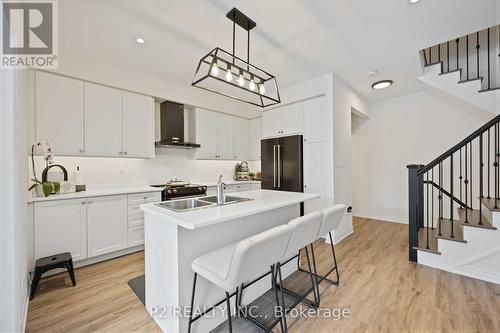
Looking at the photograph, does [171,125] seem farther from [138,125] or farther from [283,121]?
[283,121]

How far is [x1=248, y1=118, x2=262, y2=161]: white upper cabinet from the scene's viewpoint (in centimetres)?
513

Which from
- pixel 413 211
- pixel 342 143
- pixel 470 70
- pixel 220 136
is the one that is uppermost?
pixel 470 70

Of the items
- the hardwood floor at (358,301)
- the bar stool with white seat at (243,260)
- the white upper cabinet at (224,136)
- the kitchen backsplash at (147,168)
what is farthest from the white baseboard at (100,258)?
the white upper cabinet at (224,136)

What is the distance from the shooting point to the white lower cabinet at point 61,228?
2.30 m

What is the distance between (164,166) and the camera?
3.96 m

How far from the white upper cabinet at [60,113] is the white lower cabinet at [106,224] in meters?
0.77

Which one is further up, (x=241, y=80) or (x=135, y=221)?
(x=241, y=80)

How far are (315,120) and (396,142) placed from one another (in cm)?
230

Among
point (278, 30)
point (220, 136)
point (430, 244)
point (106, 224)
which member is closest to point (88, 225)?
point (106, 224)

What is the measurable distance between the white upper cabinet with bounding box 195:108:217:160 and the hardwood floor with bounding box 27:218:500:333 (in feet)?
7.48

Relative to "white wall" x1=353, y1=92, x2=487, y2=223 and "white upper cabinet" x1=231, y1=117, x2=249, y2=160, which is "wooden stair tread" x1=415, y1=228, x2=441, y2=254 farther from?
"white upper cabinet" x1=231, y1=117, x2=249, y2=160

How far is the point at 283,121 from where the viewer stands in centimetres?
416

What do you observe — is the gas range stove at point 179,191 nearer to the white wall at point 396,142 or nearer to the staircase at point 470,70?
the white wall at point 396,142

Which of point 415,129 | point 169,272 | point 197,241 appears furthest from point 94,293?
point 415,129
